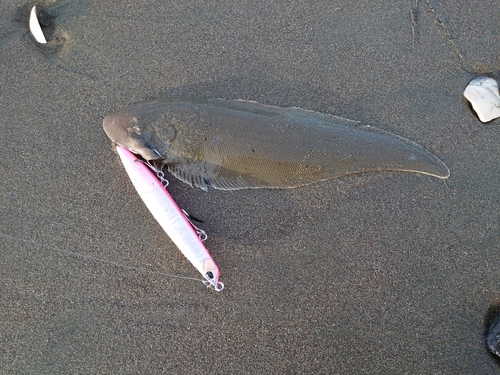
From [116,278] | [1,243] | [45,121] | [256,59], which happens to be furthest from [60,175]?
[256,59]

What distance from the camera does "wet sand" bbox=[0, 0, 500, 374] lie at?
2854 millimetres

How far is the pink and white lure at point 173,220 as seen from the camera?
110 inches

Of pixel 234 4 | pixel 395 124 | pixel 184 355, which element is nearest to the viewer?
pixel 184 355

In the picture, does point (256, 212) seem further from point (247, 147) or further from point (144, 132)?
point (144, 132)

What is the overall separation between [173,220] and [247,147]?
0.85m

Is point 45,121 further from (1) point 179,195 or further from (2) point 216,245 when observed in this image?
(2) point 216,245

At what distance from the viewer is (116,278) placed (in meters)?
2.91

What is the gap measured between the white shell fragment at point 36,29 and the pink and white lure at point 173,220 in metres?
1.48

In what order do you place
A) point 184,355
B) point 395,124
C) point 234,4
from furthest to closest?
point 234,4 → point 395,124 → point 184,355

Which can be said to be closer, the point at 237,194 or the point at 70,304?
the point at 70,304

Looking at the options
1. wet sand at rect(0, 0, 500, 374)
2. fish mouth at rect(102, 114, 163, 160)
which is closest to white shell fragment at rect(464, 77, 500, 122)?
wet sand at rect(0, 0, 500, 374)

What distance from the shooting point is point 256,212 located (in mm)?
3057

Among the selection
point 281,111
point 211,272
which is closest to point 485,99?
point 281,111

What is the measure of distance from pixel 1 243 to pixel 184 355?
1760 millimetres
